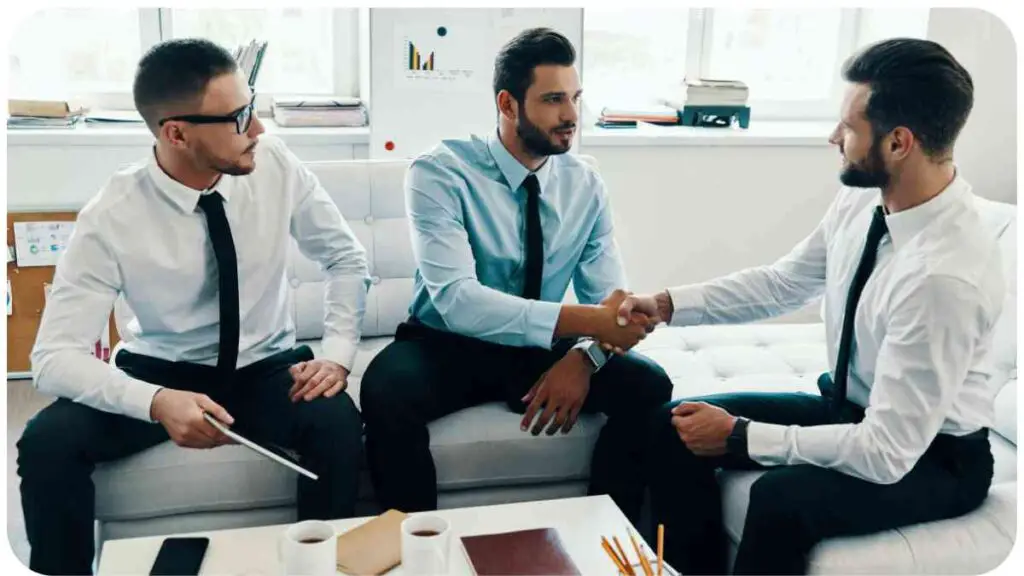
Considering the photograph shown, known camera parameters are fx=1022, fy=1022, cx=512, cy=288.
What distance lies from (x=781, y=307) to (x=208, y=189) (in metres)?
1.24

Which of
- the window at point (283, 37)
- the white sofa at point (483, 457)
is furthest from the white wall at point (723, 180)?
the white sofa at point (483, 457)

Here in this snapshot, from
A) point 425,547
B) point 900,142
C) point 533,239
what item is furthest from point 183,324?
point 900,142

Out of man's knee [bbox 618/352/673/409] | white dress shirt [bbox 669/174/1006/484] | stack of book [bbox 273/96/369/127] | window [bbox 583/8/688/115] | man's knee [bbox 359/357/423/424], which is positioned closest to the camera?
white dress shirt [bbox 669/174/1006/484]


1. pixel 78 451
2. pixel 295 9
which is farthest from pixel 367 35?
pixel 78 451

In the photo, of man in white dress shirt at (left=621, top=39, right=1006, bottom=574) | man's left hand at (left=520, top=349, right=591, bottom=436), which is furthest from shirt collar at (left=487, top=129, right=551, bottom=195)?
man in white dress shirt at (left=621, top=39, right=1006, bottom=574)

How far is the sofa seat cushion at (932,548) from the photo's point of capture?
1.74 meters

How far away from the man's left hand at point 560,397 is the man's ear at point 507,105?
56cm

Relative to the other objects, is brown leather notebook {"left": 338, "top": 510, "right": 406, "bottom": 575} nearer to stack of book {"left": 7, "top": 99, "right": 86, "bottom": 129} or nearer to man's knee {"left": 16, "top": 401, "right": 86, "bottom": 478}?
man's knee {"left": 16, "top": 401, "right": 86, "bottom": 478}

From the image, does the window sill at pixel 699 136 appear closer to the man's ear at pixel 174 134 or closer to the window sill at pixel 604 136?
the window sill at pixel 604 136

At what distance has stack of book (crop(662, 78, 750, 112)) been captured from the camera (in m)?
3.79

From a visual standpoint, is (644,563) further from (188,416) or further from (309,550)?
(188,416)

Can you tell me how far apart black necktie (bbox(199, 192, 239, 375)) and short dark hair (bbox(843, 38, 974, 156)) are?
4.16ft

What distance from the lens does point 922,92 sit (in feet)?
5.80

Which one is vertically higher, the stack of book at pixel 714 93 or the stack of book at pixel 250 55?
the stack of book at pixel 250 55
